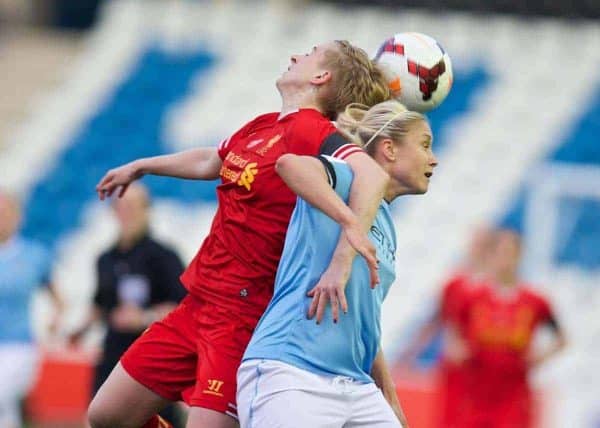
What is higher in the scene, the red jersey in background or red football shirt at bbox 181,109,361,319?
red football shirt at bbox 181,109,361,319

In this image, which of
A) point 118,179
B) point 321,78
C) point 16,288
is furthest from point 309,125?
point 16,288

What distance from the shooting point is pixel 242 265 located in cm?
546

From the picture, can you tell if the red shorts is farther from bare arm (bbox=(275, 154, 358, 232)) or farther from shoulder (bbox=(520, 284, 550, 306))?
shoulder (bbox=(520, 284, 550, 306))

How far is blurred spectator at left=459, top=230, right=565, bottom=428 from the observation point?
9.47 meters

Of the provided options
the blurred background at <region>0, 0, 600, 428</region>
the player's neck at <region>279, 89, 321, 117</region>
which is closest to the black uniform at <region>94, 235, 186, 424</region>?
the player's neck at <region>279, 89, 321, 117</region>

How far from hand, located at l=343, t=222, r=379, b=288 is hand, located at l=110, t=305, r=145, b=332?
381 centimetres

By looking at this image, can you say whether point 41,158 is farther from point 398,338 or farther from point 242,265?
point 242,265

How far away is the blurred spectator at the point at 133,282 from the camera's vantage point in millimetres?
8516

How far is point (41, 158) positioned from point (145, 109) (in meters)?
1.29

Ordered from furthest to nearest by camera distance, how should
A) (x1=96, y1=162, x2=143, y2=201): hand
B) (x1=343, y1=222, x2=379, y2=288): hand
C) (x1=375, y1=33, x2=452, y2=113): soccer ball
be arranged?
(x1=96, y1=162, x2=143, y2=201): hand
(x1=375, y1=33, x2=452, y2=113): soccer ball
(x1=343, y1=222, x2=379, y2=288): hand

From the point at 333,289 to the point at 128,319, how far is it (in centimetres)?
384

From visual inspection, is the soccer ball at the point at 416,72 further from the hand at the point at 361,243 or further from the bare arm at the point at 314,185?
the hand at the point at 361,243

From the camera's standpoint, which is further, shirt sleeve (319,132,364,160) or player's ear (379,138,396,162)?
player's ear (379,138,396,162)

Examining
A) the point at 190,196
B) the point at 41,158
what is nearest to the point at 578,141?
the point at 190,196
